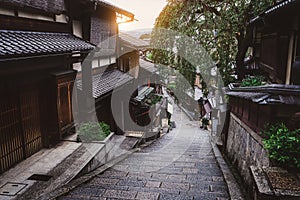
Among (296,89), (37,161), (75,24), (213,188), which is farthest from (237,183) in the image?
(75,24)

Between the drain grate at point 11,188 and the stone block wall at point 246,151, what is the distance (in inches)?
240

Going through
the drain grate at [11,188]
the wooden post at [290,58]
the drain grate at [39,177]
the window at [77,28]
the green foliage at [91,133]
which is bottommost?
the drain grate at [39,177]

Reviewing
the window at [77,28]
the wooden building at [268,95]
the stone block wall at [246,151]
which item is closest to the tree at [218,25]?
the wooden building at [268,95]

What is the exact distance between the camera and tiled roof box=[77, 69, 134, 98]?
1339cm

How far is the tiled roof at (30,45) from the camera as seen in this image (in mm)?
6637

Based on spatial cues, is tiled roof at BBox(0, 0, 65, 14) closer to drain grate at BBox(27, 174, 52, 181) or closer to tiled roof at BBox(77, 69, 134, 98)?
tiled roof at BBox(77, 69, 134, 98)

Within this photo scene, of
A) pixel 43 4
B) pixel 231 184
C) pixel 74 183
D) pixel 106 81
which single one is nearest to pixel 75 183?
pixel 74 183

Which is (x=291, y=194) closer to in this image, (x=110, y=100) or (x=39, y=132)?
(x=39, y=132)

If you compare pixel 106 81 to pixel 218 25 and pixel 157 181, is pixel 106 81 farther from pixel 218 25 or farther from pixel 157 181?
pixel 157 181

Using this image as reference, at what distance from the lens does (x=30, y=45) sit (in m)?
7.69

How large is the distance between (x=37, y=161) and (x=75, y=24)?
23.7 feet

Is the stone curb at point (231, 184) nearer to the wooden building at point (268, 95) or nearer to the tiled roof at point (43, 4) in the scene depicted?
the wooden building at point (268, 95)

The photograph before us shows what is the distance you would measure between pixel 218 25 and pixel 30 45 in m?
9.80

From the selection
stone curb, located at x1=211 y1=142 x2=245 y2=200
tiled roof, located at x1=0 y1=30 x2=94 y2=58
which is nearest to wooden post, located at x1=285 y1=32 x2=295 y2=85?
stone curb, located at x1=211 y1=142 x2=245 y2=200
